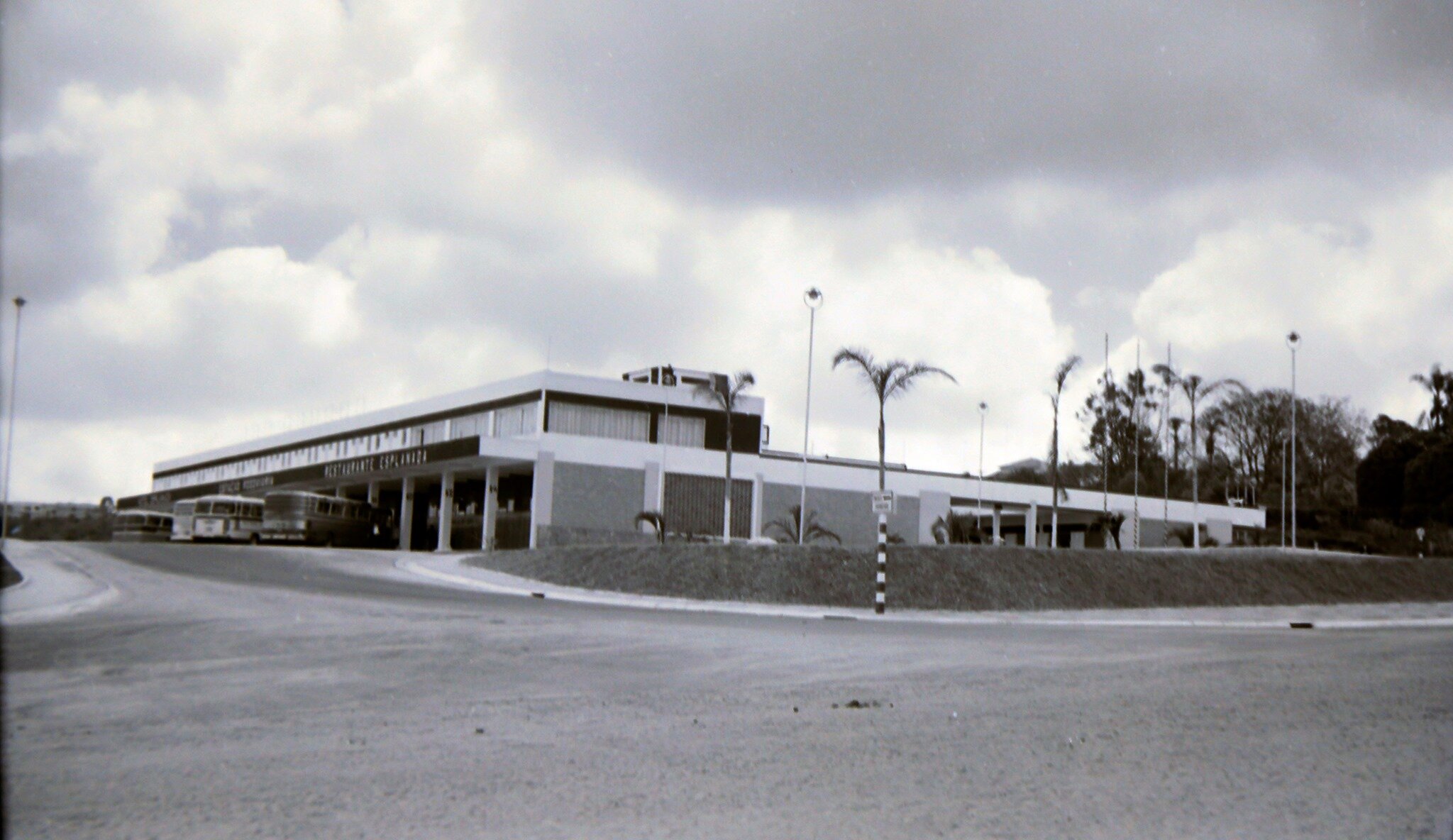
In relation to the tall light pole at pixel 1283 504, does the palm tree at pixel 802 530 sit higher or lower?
lower

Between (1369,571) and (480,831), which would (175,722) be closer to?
(480,831)

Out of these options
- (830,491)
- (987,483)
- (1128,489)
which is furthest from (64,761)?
(1128,489)

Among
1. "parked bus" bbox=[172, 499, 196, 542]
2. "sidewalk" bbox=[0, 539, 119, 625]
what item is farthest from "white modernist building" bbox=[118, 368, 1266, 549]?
"sidewalk" bbox=[0, 539, 119, 625]

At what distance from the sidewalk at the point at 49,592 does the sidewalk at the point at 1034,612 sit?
8.27 metres

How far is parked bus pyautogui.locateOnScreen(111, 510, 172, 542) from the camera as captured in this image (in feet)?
185

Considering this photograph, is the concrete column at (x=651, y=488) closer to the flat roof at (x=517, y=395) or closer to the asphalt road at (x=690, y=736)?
the flat roof at (x=517, y=395)

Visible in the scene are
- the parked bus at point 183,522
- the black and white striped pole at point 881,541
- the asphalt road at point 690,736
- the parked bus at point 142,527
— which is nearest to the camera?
the asphalt road at point 690,736

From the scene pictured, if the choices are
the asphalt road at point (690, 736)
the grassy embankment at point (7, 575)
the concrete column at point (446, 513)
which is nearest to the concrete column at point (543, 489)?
the concrete column at point (446, 513)

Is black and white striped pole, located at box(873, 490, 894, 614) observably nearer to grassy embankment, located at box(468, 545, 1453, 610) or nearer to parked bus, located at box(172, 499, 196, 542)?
grassy embankment, located at box(468, 545, 1453, 610)

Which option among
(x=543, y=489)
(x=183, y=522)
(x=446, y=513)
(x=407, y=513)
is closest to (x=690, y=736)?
(x=543, y=489)

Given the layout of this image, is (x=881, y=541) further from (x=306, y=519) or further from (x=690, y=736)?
(x=306, y=519)

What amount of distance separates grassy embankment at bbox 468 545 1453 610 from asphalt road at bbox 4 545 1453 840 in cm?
1173

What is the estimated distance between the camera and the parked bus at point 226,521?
154 ft

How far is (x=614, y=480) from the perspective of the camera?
149ft
